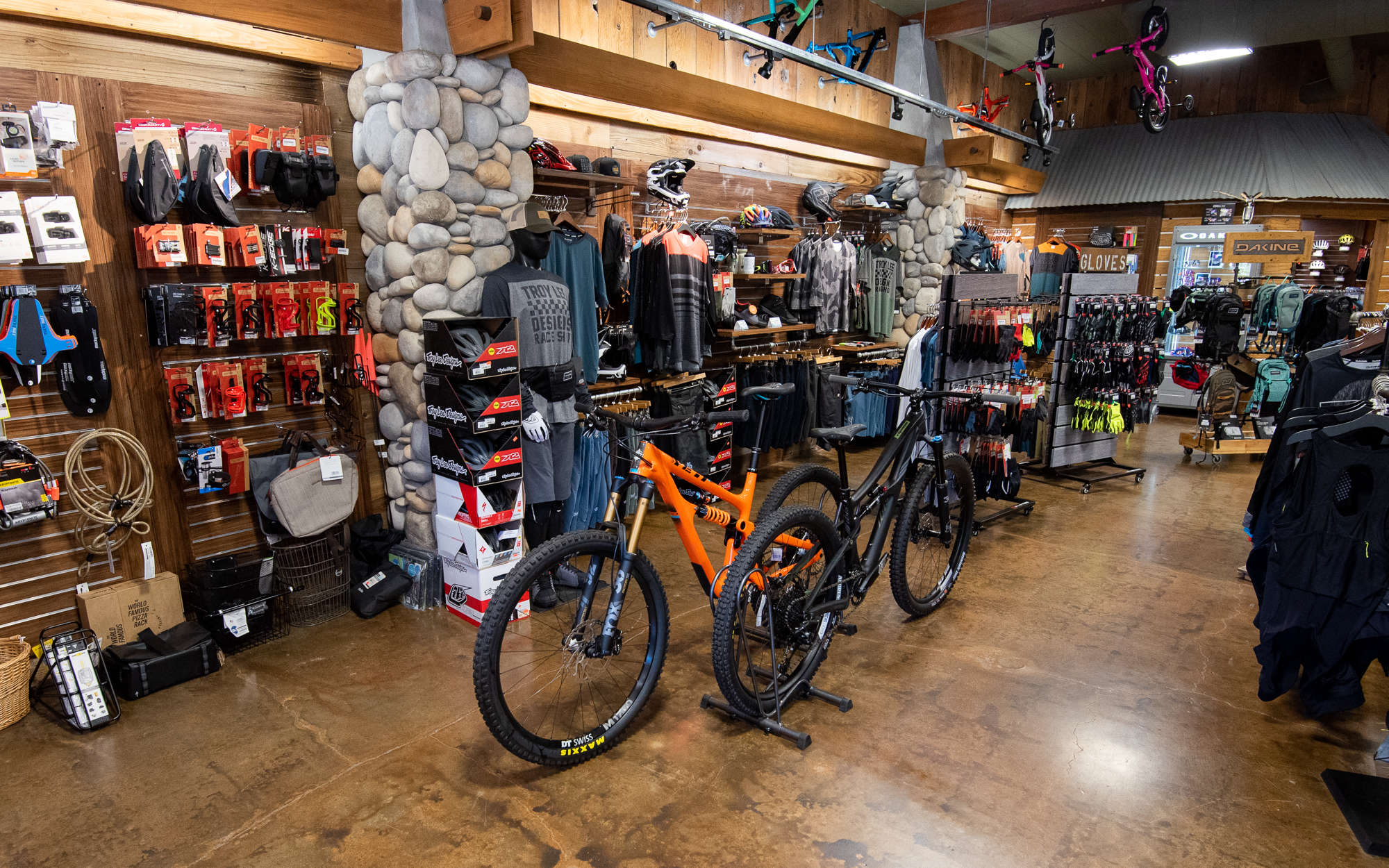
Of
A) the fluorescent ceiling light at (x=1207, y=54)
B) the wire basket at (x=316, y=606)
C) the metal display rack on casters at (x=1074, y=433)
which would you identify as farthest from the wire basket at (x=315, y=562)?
the fluorescent ceiling light at (x=1207, y=54)

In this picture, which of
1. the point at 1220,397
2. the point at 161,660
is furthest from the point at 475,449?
the point at 1220,397

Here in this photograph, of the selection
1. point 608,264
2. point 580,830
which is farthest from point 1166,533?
point 580,830

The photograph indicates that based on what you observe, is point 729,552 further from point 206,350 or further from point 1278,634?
point 206,350

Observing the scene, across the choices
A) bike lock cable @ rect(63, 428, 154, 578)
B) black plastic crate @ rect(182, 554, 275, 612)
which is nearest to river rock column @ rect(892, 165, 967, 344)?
black plastic crate @ rect(182, 554, 275, 612)

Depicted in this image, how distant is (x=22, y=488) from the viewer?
3.18 meters

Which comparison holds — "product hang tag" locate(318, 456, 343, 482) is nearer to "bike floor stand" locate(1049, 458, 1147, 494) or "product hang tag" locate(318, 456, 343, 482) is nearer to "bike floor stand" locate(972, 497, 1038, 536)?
"bike floor stand" locate(972, 497, 1038, 536)

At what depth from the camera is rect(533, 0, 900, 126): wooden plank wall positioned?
5105 millimetres

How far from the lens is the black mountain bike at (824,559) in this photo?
2.80 m

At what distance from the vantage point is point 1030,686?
3.25m

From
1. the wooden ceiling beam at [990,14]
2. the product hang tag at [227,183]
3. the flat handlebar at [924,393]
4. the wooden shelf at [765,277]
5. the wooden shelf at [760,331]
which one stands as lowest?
the flat handlebar at [924,393]

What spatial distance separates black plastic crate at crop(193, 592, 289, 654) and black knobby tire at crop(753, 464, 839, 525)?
230cm

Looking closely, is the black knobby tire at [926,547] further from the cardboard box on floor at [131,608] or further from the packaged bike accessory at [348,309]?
the cardboard box on floor at [131,608]

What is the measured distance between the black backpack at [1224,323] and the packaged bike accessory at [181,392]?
7.50m

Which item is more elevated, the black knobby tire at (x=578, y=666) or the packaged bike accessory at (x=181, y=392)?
the packaged bike accessory at (x=181, y=392)
